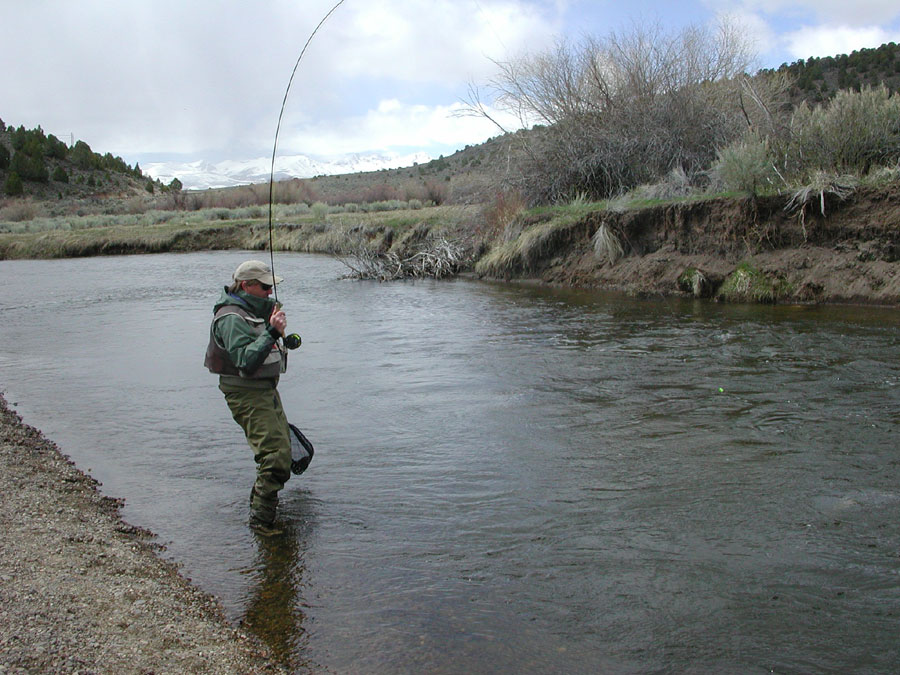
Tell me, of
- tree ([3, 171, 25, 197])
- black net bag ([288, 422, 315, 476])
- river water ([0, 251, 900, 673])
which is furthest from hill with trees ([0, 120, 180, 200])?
black net bag ([288, 422, 315, 476])

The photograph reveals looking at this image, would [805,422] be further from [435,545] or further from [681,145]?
[681,145]

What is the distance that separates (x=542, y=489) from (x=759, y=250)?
34.7 feet

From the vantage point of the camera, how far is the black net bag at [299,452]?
18.9 feet

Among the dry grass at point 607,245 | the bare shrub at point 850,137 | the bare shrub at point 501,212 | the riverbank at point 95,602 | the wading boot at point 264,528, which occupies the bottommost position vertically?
the wading boot at point 264,528

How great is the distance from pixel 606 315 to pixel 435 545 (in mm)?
9534

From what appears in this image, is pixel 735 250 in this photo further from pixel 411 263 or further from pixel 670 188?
pixel 411 263

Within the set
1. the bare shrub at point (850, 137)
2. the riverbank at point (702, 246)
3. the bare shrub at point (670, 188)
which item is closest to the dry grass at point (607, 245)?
the riverbank at point (702, 246)

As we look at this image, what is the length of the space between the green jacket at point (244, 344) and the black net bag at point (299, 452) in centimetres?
55

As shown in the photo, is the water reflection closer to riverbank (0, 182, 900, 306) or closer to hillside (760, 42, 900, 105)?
riverbank (0, 182, 900, 306)

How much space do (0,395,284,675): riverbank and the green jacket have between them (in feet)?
4.04

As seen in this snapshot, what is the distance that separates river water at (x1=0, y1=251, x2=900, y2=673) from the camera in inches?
159

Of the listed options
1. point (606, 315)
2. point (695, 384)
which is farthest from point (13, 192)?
point (695, 384)

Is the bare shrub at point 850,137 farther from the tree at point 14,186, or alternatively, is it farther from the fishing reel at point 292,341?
the tree at point 14,186

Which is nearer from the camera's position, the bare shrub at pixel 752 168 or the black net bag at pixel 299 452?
the black net bag at pixel 299 452
